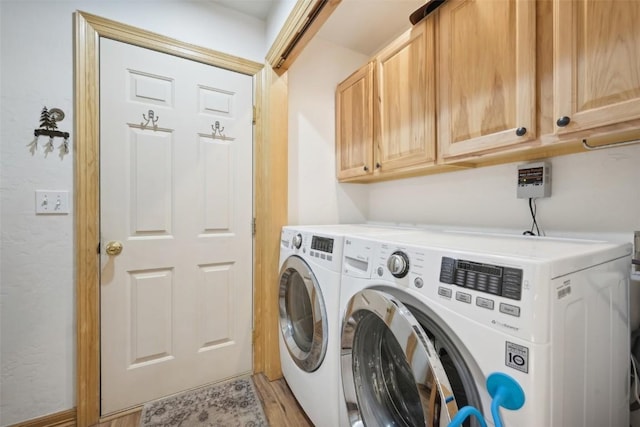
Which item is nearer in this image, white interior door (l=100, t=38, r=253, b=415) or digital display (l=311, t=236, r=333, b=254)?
digital display (l=311, t=236, r=333, b=254)

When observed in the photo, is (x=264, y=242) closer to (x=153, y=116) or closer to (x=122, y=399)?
(x=153, y=116)

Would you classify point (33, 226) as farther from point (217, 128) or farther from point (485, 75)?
point (485, 75)

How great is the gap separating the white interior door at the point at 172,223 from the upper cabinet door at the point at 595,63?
5.19ft

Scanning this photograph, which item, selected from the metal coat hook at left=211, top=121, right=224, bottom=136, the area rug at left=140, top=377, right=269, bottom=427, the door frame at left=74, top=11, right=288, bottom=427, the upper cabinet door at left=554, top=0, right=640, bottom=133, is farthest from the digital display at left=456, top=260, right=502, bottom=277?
the metal coat hook at left=211, top=121, right=224, bottom=136

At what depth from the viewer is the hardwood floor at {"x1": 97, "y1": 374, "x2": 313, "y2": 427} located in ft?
4.49

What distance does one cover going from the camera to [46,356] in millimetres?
1287

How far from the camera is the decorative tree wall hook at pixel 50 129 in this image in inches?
49.6

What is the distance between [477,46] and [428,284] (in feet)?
3.43

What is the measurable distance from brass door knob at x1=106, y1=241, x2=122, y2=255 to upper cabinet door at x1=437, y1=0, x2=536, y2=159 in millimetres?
1782

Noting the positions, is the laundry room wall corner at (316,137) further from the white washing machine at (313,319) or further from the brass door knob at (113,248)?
the brass door knob at (113,248)

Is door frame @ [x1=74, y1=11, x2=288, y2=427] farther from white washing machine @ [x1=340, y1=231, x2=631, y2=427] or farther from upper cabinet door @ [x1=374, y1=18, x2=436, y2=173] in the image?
white washing machine @ [x1=340, y1=231, x2=631, y2=427]

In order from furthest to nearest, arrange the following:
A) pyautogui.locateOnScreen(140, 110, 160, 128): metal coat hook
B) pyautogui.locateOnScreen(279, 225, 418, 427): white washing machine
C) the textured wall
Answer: pyautogui.locateOnScreen(140, 110, 160, 128): metal coat hook < the textured wall < pyautogui.locateOnScreen(279, 225, 418, 427): white washing machine

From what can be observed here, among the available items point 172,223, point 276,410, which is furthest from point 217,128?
point 276,410

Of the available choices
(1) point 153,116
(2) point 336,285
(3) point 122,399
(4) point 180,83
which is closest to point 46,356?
(3) point 122,399
